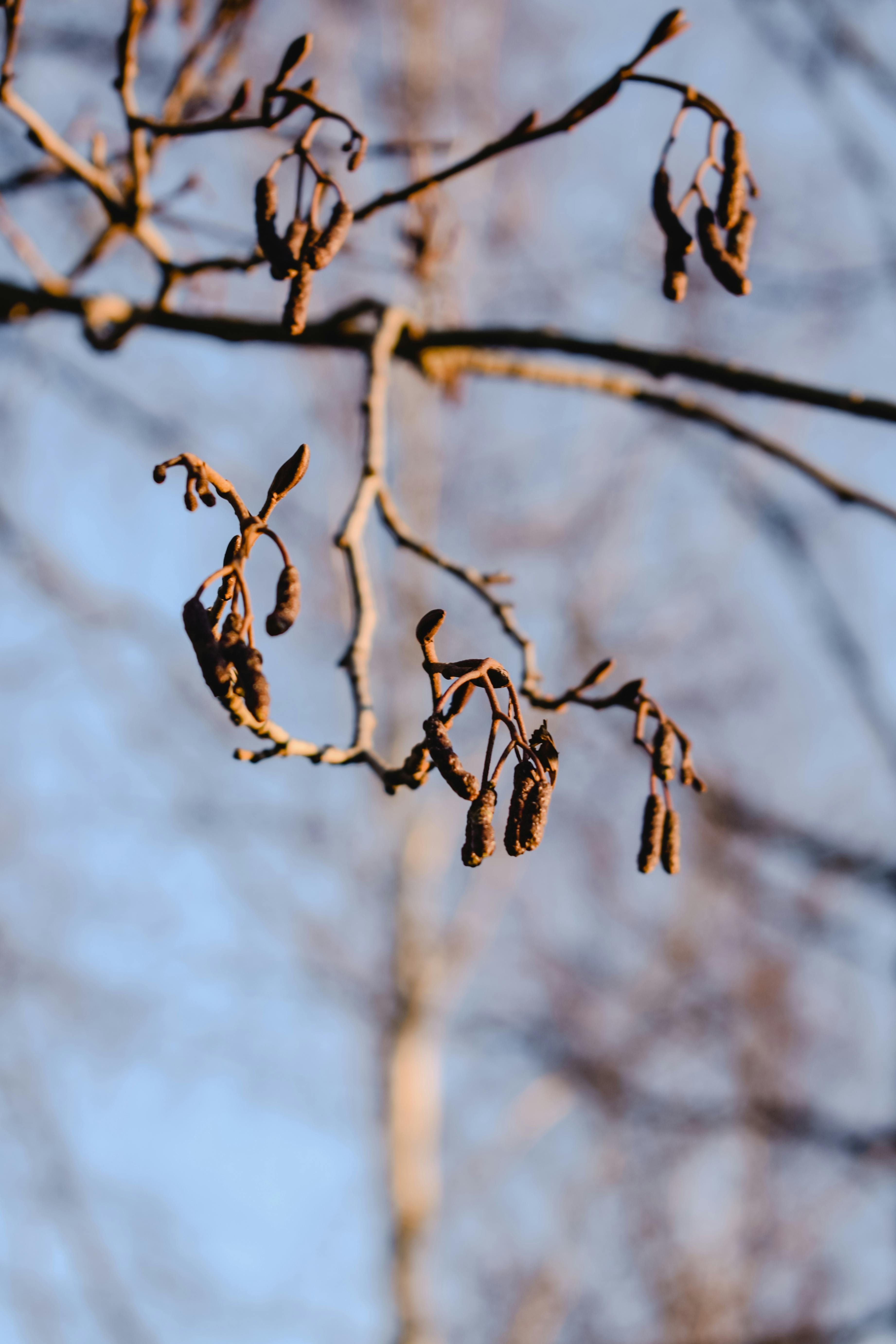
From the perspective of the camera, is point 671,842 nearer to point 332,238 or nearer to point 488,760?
point 488,760

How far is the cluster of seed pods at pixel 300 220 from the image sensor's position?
1159mm

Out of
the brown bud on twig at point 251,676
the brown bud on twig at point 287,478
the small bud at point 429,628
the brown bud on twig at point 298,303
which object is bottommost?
the brown bud on twig at point 251,676

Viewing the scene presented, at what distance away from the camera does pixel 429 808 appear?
596 centimetres

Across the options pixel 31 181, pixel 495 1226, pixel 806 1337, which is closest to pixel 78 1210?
pixel 495 1226

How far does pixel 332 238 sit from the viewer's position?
3.92 ft

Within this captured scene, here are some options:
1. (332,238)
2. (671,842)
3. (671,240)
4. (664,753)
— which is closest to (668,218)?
(671,240)

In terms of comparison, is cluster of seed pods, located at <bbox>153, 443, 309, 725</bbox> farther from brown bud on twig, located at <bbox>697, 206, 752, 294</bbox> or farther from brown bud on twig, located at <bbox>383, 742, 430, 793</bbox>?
brown bud on twig, located at <bbox>697, 206, 752, 294</bbox>

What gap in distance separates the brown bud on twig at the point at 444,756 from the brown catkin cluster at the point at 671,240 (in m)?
0.65

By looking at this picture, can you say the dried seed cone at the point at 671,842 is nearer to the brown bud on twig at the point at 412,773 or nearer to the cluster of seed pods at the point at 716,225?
the brown bud on twig at the point at 412,773

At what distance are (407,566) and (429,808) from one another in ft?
4.85

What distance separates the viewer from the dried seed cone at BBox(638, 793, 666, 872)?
116 cm

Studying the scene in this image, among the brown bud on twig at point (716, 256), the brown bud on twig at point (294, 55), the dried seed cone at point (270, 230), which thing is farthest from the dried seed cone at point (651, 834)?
the brown bud on twig at point (294, 55)

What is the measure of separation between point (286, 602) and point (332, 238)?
0.50 m

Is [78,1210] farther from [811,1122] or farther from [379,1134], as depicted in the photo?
[811,1122]
